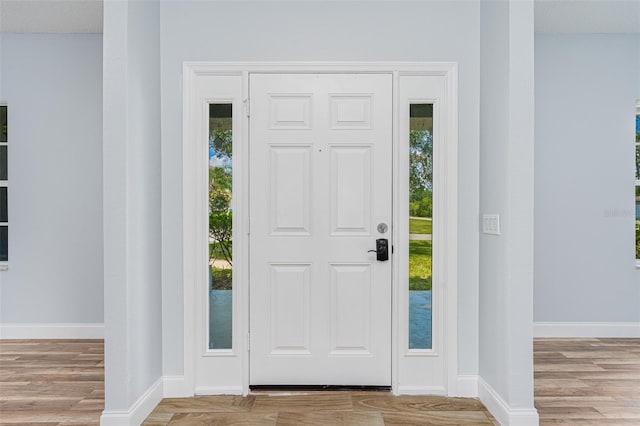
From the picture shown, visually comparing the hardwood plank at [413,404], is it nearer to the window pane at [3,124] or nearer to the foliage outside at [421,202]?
the foliage outside at [421,202]

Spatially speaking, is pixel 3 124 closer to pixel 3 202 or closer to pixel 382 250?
pixel 3 202

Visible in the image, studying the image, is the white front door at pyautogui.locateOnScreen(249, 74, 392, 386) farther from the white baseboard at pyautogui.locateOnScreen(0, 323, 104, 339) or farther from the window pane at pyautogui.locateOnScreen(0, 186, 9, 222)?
the window pane at pyautogui.locateOnScreen(0, 186, 9, 222)

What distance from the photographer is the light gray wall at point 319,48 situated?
293 centimetres

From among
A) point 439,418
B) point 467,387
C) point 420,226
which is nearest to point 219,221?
point 420,226

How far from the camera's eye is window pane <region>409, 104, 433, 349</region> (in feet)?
9.77

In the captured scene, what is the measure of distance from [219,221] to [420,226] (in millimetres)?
1266

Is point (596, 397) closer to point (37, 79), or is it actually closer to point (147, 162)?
point (147, 162)

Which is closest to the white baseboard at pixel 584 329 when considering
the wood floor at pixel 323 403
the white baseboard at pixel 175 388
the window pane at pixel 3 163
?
the wood floor at pixel 323 403

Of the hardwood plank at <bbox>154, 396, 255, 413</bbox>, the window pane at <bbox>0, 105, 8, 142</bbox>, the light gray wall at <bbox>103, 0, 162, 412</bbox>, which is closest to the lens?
the light gray wall at <bbox>103, 0, 162, 412</bbox>

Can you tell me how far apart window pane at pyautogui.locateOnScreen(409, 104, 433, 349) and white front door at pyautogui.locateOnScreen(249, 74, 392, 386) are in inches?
6.0

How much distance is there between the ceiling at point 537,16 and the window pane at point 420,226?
5.14 ft

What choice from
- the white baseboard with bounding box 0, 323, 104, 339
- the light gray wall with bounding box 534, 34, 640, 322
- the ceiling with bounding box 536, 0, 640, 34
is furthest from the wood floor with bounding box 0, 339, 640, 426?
the ceiling with bounding box 536, 0, 640, 34

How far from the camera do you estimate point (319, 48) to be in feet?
9.68

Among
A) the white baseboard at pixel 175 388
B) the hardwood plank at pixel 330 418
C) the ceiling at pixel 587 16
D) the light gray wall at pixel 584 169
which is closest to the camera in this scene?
the hardwood plank at pixel 330 418
